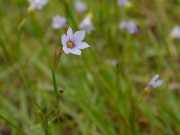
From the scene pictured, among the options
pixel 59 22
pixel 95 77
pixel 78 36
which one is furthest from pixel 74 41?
pixel 95 77

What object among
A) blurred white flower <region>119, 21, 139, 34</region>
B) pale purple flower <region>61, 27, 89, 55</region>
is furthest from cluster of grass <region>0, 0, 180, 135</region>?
pale purple flower <region>61, 27, 89, 55</region>

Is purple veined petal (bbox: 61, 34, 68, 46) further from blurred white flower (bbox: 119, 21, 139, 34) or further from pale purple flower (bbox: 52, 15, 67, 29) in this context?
blurred white flower (bbox: 119, 21, 139, 34)

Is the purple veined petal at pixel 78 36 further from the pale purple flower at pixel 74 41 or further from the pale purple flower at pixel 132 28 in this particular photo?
the pale purple flower at pixel 132 28

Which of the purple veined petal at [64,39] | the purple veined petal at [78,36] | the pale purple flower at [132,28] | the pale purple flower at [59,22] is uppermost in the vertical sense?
the pale purple flower at [59,22]

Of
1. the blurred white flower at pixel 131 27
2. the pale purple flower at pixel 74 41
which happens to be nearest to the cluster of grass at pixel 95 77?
the blurred white flower at pixel 131 27

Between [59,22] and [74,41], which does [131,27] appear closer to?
[59,22]

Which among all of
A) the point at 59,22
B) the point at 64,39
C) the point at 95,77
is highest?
the point at 59,22

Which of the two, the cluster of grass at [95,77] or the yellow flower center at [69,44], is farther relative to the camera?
the cluster of grass at [95,77]

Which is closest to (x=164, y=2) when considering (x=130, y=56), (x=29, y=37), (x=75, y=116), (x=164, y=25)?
(x=164, y=25)
